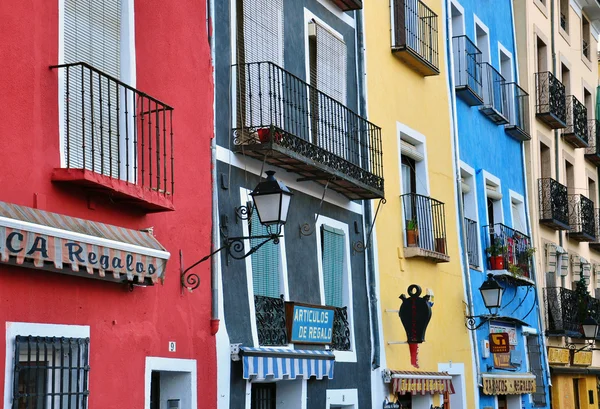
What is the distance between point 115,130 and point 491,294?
36.0ft

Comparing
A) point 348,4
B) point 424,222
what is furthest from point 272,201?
point 424,222

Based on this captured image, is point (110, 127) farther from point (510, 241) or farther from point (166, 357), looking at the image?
point (510, 241)

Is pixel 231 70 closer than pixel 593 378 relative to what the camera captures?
Yes

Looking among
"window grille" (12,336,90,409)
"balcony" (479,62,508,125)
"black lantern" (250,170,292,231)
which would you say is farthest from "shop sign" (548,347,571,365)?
"window grille" (12,336,90,409)

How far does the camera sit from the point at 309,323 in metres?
14.7

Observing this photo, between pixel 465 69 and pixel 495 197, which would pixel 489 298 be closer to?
pixel 495 197

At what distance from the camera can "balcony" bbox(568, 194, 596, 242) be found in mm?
29500

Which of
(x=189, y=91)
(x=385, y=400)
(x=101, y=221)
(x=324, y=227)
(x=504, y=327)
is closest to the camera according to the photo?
(x=101, y=221)

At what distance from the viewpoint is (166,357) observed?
11.7 meters

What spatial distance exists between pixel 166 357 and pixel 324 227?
15.1 ft

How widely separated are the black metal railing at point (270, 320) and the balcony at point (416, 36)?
6166mm

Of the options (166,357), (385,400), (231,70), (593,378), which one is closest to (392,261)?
(385,400)

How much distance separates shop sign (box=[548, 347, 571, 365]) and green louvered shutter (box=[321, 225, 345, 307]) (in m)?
10.5

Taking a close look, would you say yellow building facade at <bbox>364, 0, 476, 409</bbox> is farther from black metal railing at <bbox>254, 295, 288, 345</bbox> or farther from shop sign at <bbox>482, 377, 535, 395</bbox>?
black metal railing at <bbox>254, 295, 288, 345</bbox>
